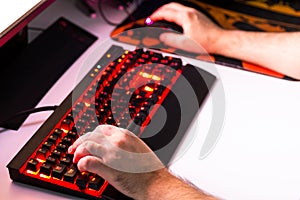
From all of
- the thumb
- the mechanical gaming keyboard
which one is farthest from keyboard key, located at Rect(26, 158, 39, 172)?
the thumb

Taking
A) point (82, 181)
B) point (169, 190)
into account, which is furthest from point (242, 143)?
point (82, 181)

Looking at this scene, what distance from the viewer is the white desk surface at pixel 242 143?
66cm

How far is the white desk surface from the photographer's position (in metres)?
0.66

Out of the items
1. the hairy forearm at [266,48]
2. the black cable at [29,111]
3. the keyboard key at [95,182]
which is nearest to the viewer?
the keyboard key at [95,182]

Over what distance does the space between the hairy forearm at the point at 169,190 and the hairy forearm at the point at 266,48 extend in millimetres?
377

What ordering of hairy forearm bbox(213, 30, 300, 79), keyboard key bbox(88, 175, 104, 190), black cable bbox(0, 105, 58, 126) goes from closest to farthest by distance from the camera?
keyboard key bbox(88, 175, 104, 190)
black cable bbox(0, 105, 58, 126)
hairy forearm bbox(213, 30, 300, 79)

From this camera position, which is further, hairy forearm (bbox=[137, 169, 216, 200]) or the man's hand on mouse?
the man's hand on mouse

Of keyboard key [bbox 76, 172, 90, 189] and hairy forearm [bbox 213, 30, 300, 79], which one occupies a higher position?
hairy forearm [bbox 213, 30, 300, 79]

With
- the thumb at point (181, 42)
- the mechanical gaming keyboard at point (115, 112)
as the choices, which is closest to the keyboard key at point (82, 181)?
the mechanical gaming keyboard at point (115, 112)

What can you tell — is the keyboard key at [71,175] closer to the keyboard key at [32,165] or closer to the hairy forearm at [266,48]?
the keyboard key at [32,165]

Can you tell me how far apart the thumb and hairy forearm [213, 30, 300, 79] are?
0.14ft

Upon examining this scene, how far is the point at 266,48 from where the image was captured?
956 mm

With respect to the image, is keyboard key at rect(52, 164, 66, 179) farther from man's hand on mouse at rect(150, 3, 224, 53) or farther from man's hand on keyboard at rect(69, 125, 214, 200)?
man's hand on mouse at rect(150, 3, 224, 53)

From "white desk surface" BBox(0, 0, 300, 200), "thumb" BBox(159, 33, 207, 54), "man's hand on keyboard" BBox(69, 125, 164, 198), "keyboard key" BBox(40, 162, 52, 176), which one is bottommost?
"keyboard key" BBox(40, 162, 52, 176)
